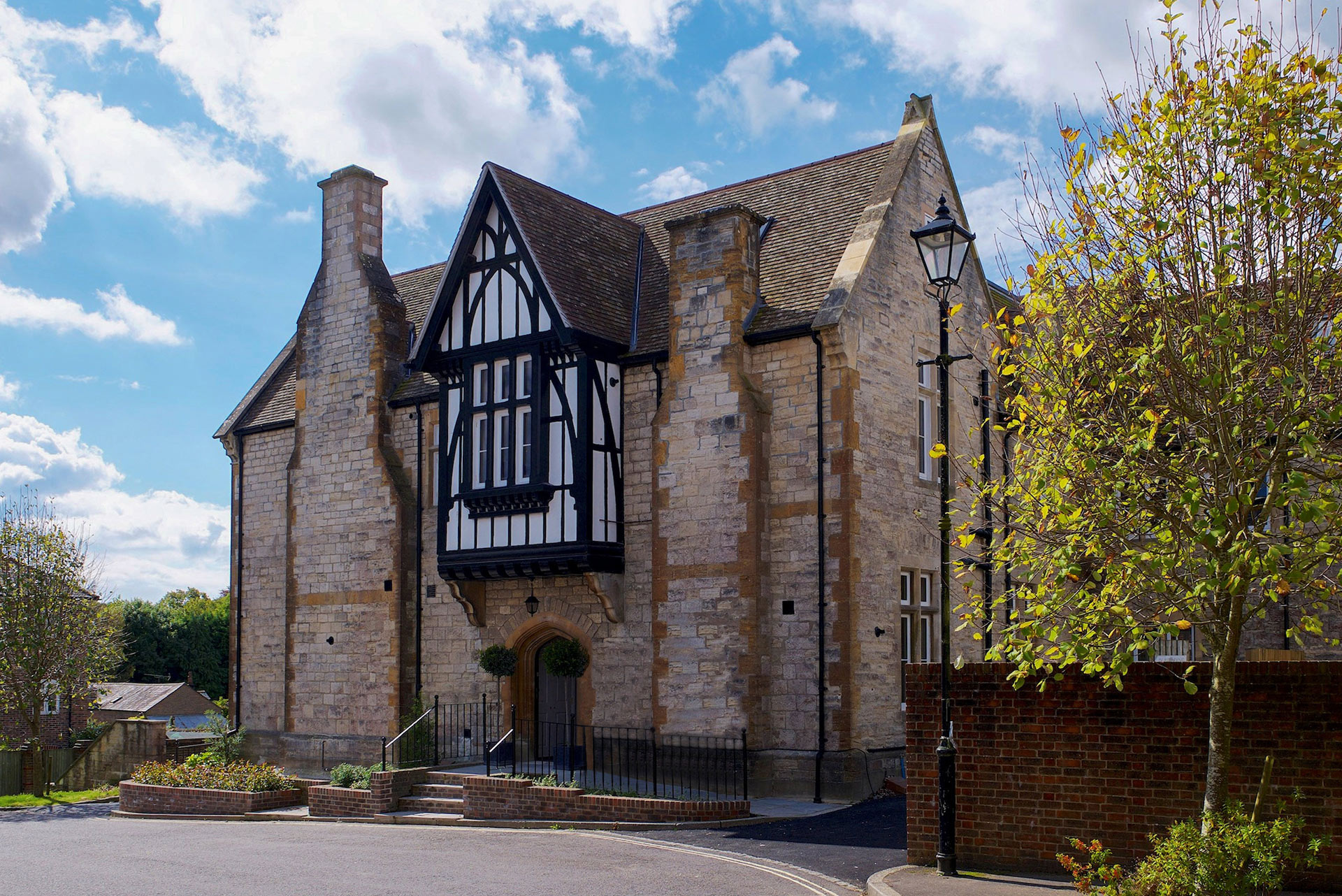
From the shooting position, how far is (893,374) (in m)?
20.3

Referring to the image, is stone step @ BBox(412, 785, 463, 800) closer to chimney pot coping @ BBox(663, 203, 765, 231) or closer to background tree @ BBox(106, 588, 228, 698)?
chimney pot coping @ BBox(663, 203, 765, 231)

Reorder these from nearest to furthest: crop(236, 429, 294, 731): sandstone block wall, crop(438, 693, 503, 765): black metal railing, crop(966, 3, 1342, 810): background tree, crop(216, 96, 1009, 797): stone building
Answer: crop(966, 3, 1342, 810): background tree
crop(216, 96, 1009, 797): stone building
crop(438, 693, 503, 765): black metal railing
crop(236, 429, 294, 731): sandstone block wall

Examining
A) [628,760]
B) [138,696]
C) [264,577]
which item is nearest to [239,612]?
[264,577]

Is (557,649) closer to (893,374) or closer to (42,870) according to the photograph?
(893,374)

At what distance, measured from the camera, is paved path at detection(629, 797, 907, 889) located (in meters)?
12.7

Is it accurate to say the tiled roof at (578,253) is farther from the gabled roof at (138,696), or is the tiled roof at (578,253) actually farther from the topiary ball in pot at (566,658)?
the gabled roof at (138,696)

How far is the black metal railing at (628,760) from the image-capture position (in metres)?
18.1

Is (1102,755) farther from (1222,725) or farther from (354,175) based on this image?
(354,175)

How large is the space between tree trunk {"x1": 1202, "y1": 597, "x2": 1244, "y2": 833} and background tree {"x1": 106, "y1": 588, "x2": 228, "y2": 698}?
62.1m

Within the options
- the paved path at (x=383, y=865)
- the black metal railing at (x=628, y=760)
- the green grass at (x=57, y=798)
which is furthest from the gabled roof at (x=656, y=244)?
the green grass at (x=57, y=798)

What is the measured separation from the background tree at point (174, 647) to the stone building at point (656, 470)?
4342 cm

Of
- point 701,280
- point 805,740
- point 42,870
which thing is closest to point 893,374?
point 701,280

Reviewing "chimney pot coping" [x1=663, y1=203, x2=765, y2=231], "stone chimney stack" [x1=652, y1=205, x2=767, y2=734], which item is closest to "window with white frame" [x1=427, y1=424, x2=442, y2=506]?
"stone chimney stack" [x1=652, y1=205, x2=767, y2=734]

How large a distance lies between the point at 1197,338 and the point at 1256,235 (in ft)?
3.14
